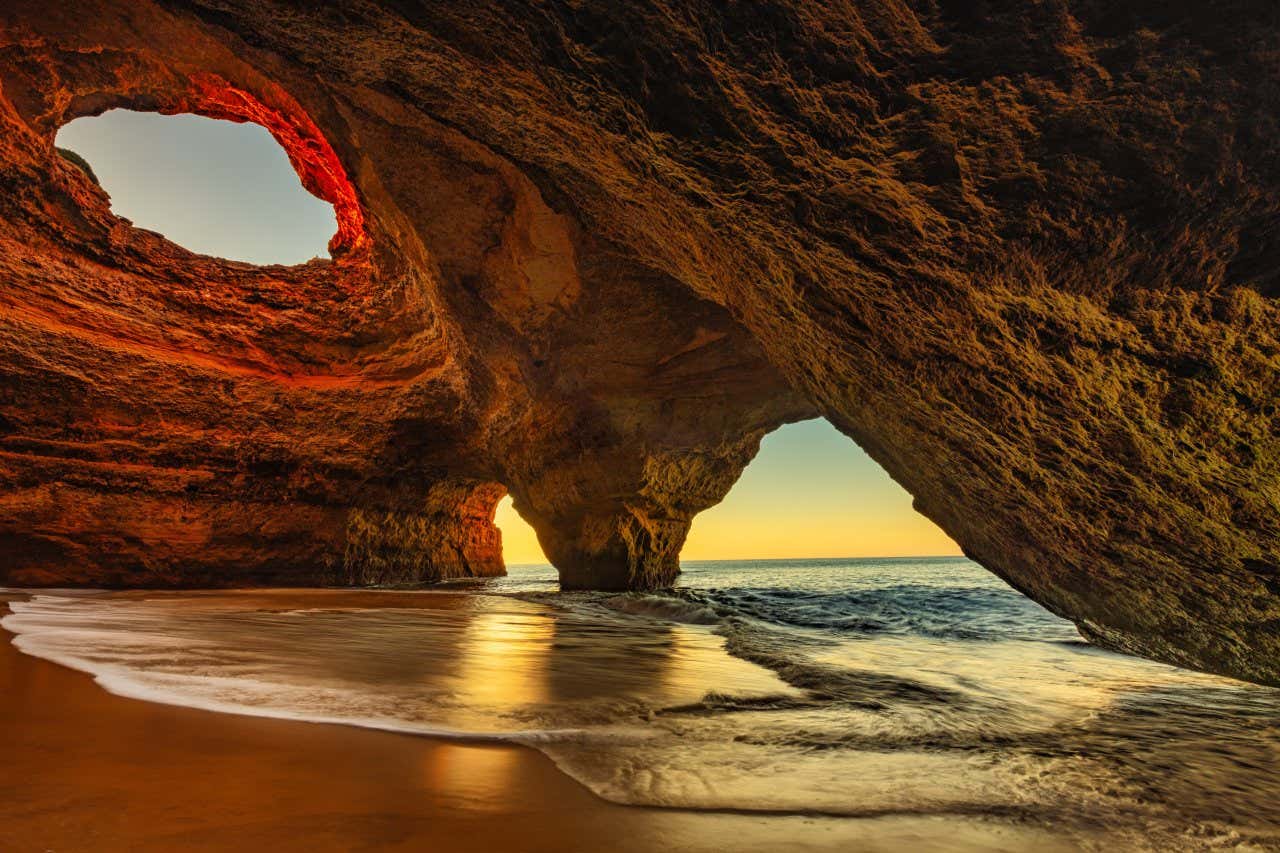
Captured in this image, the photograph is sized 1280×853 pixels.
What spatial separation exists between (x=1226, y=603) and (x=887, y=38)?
11.4 feet

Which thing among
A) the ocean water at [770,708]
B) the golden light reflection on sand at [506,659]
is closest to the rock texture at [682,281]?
the ocean water at [770,708]

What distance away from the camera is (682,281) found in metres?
5.82

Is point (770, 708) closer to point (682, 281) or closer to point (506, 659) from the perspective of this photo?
point (506, 659)

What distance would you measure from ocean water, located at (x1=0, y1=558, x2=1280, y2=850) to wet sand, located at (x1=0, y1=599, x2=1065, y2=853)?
4.7 inches

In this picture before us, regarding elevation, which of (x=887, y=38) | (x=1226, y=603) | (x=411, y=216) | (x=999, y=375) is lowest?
(x=1226, y=603)

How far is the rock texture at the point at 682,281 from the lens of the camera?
230 cm

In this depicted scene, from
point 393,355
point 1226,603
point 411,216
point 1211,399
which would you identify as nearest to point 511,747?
point 1211,399

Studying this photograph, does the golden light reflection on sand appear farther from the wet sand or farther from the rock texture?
the rock texture

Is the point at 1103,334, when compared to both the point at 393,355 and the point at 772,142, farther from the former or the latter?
the point at 393,355

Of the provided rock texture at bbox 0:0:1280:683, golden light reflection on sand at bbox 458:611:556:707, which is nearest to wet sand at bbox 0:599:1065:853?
golden light reflection on sand at bbox 458:611:556:707

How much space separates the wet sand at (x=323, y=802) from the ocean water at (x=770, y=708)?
118mm

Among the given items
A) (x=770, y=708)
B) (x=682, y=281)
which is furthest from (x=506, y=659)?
(x=682, y=281)

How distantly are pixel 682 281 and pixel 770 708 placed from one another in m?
4.03

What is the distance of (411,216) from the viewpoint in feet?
23.2
